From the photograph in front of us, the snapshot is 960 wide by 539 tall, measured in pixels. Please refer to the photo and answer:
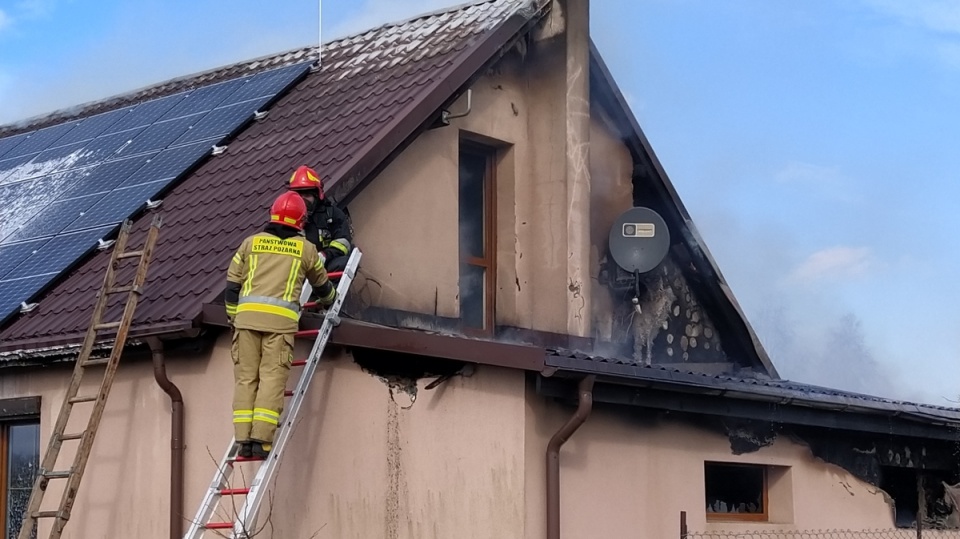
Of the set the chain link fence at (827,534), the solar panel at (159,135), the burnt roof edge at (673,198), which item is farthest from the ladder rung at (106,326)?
the burnt roof edge at (673,198)

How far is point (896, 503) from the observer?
40.4 ft

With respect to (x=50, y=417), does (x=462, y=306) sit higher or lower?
higher

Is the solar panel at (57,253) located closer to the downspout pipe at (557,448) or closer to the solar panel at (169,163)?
the solar panel at (169,163)

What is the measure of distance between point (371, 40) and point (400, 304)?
378cm

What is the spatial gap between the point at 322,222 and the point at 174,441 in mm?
1717

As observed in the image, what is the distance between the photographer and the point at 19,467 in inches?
385

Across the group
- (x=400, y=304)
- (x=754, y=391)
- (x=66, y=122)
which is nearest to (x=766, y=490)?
(x=754, y=391)

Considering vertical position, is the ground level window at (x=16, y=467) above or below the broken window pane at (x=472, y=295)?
below

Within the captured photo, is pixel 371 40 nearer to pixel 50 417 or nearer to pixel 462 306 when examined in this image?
pixel 462 306

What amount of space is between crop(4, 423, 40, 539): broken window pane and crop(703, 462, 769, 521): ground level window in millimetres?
5052

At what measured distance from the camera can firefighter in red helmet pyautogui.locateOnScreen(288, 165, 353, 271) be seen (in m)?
8.74

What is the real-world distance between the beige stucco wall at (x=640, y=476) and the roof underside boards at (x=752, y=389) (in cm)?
42

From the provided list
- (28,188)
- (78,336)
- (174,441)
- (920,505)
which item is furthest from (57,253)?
(920,505)

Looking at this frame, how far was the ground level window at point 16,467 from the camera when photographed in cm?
968
